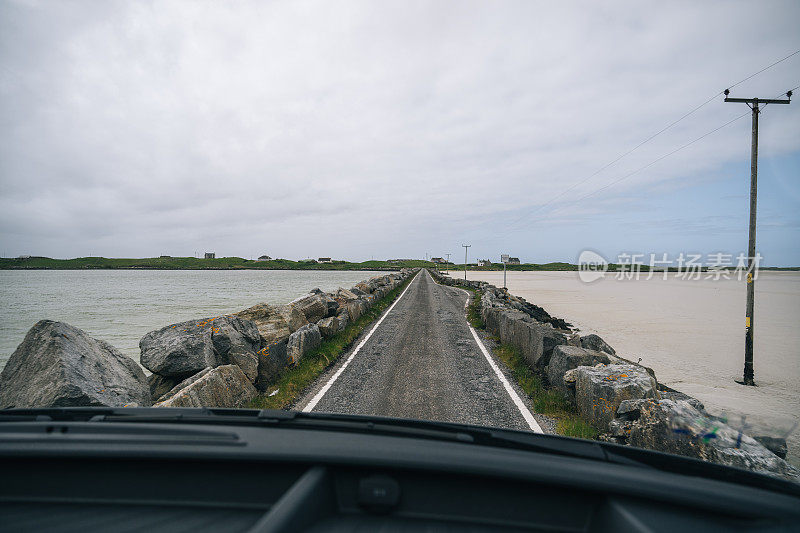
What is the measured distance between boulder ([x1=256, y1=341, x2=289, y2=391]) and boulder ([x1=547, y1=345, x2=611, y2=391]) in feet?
17.9

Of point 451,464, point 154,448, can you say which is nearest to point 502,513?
point 451,464

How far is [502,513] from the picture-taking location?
148 centimetres

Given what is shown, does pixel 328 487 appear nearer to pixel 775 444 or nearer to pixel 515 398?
pixel 775 444

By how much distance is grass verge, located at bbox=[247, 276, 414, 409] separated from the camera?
6238 millimetres

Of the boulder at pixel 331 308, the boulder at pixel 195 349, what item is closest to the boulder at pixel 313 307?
the boulder at pixel 331 308

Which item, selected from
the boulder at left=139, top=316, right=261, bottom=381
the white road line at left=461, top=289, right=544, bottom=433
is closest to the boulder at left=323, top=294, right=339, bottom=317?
the white road line at left=461, top=289, right=544, bottom=433

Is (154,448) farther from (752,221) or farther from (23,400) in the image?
(752,221)

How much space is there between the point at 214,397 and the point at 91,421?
141 inches

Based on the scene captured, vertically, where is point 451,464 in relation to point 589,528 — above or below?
above

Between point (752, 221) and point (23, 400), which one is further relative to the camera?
point (752, 221)

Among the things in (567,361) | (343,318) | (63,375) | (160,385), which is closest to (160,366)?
(160,385)

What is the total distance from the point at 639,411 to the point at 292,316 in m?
9.24

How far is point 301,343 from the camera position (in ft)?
29.0

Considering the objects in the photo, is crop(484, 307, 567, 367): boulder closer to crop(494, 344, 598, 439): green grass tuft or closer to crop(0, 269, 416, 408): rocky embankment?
crop(494, 344, 598, 439): green grass tuft
